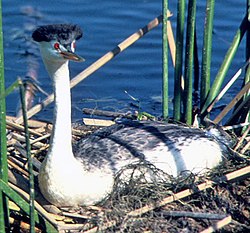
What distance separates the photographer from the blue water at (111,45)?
32.1 ft

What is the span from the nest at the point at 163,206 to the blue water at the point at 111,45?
7.47 ft

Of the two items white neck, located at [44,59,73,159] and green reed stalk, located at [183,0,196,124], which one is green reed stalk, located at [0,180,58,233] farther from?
green reed stalk, located at [183,0,196,124]

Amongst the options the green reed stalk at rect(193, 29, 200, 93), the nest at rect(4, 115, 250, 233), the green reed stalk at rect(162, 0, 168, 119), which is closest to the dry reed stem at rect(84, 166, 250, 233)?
the nest at rect(4, 115, 250, 233)

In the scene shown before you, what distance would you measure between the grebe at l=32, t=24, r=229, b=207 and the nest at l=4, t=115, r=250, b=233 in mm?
99

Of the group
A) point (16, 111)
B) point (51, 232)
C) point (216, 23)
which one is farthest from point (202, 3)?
point (51, 232)

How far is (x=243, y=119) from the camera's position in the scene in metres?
7.90

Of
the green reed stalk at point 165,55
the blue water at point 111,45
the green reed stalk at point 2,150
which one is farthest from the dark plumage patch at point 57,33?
the blue water at point 111,45

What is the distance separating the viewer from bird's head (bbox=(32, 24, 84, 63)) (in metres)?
6.64

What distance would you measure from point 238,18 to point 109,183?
4429 mm

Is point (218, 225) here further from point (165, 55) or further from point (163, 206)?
point (165, 55)

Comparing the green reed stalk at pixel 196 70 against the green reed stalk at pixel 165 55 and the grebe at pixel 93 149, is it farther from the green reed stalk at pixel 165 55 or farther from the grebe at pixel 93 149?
the grebe at pixel 93 149

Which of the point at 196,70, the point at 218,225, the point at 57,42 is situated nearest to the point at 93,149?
the point at 57,42

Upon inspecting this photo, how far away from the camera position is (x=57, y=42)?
6645mm

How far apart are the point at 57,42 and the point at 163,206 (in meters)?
1.34
